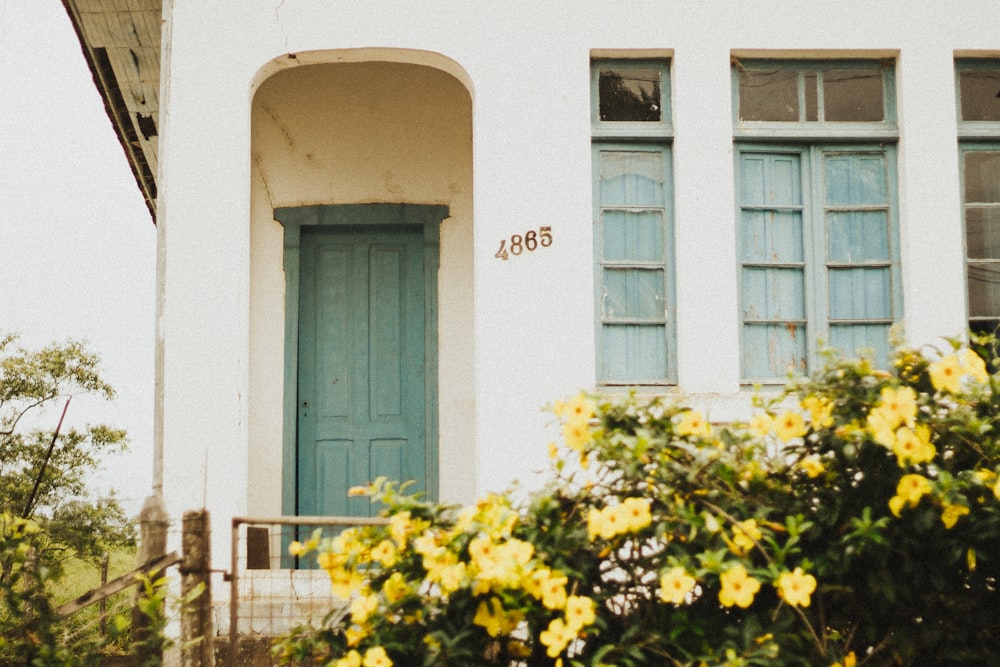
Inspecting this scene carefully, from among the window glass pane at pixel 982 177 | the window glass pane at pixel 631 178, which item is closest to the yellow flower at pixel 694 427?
the window glass pane at pixel 631 178

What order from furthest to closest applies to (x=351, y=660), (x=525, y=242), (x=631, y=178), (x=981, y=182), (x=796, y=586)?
(x=981, y=182), (x=631, y=178), (x=525, y=242), (x=351, y=660), (x=796, y=586)

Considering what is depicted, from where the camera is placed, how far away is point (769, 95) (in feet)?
19.0

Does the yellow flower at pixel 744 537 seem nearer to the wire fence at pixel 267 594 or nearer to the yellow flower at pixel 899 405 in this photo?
the yellow flower at pixel 899 405

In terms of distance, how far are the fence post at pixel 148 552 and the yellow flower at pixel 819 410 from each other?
7.81ft

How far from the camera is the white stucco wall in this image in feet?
17.7

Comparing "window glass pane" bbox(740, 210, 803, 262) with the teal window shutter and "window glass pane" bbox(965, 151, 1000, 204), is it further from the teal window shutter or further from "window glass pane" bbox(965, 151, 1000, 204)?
"window glass pane" bbox(965, 151, 1000, 204)

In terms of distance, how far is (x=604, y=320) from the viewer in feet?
18.3

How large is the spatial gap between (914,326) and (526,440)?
2338 millimetres

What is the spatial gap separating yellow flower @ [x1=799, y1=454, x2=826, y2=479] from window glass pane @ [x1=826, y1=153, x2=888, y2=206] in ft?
9.74

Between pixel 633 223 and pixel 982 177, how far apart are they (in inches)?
84.3

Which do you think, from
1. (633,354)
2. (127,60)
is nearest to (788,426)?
(633,354)

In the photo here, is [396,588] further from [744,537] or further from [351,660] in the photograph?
[744,537]

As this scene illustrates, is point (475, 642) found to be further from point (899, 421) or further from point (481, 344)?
point (481, 344)

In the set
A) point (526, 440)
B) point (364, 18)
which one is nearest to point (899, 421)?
point (526, 440)
